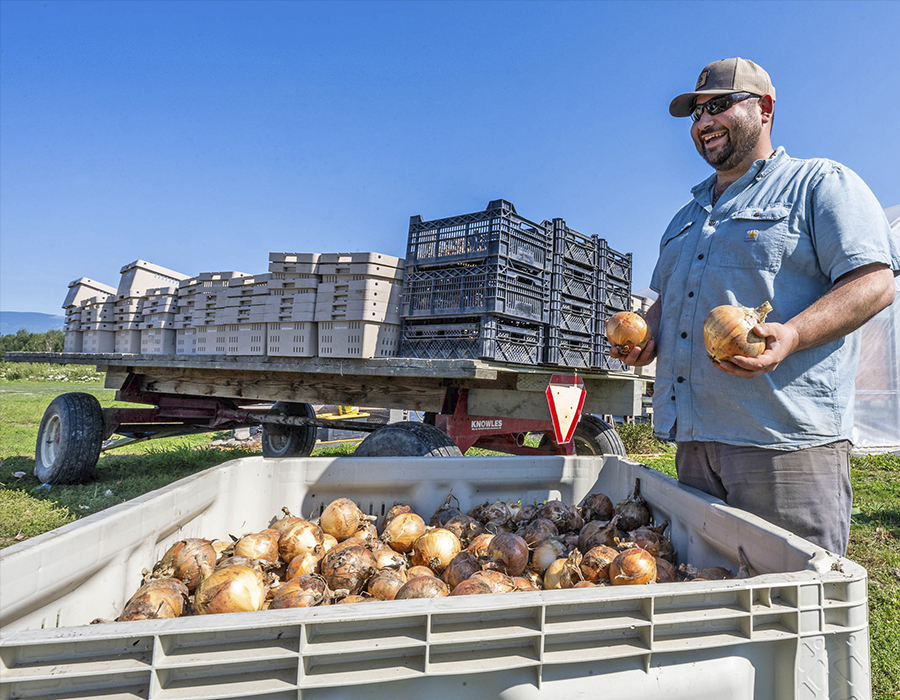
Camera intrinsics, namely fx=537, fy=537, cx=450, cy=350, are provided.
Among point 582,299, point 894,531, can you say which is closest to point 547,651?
point 582,299

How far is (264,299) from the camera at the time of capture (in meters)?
4.77

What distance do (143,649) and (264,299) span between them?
161 inches

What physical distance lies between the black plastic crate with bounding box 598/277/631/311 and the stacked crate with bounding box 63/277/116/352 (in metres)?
7.31

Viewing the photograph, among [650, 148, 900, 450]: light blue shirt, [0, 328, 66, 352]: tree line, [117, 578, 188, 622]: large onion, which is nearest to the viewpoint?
[117, 578, 188, 622]: large onion

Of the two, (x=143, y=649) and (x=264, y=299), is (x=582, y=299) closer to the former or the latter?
(x=264, y=299)

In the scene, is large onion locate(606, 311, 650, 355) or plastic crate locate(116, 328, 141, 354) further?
plastic crate locate(116, 328, 141, 354)

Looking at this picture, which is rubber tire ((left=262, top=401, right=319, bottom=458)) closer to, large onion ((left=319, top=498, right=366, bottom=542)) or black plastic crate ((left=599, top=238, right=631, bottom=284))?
black plastic crate ((left=599, top=238, right=631, bottom=284))

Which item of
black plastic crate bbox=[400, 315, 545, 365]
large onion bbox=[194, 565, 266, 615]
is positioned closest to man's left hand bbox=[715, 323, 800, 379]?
large onion bbox=[194, 565, 266, 615]

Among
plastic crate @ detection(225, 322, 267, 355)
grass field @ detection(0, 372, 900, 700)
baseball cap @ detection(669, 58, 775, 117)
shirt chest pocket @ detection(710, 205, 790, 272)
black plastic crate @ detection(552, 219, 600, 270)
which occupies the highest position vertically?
black plastic crate @ detection(552, 219, 600, 270)

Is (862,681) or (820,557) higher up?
(820,557)

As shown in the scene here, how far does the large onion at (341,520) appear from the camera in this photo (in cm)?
212

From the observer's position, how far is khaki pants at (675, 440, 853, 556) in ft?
5.35

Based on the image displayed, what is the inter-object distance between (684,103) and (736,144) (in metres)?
0.29

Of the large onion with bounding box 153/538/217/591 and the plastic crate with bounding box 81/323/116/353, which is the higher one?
the plastic crate with bounding box 81/323/116/353
